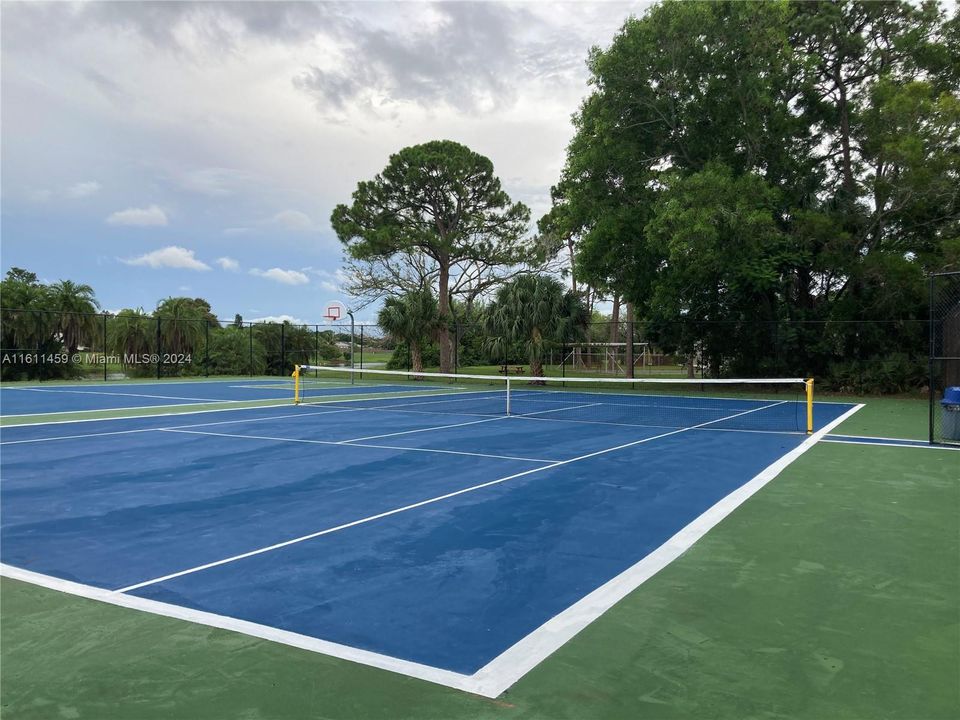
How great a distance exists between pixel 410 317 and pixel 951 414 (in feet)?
83.8

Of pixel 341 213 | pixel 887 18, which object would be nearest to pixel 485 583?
pixel 887 18

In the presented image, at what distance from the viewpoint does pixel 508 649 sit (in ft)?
12.8

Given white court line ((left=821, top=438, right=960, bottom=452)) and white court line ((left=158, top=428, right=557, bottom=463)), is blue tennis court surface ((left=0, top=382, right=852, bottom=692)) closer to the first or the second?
white court line ((left=158, top=428, right=557, bottom=463))

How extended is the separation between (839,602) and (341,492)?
5.42m

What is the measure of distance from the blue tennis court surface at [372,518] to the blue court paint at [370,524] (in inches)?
0.9

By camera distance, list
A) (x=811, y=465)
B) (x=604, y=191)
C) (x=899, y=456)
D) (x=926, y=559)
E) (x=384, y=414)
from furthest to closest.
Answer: (x=604, y=191) < (x=384, y=414) < (x=899, y=456) < (x=811, y=465) < (x=926, y=559)

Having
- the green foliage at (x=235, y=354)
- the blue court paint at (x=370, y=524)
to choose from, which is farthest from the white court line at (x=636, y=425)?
the green foliage at (x=235, y=354)

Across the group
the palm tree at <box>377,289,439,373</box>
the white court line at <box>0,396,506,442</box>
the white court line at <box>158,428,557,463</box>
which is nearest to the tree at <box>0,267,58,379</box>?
the palm tree at <box>377,289,439,373</box>

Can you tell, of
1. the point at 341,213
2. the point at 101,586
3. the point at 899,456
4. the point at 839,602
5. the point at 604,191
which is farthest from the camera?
the point at 341,213

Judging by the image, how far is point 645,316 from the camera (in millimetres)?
30781

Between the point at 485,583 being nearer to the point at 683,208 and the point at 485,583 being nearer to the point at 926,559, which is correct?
the point at 926,559

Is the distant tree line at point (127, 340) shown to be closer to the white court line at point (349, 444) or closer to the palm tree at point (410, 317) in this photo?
the palm tree at point (410, 317)

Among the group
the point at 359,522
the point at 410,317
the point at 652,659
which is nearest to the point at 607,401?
the point at 410,317

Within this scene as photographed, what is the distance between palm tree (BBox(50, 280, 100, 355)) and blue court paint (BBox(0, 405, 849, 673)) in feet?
80.8
